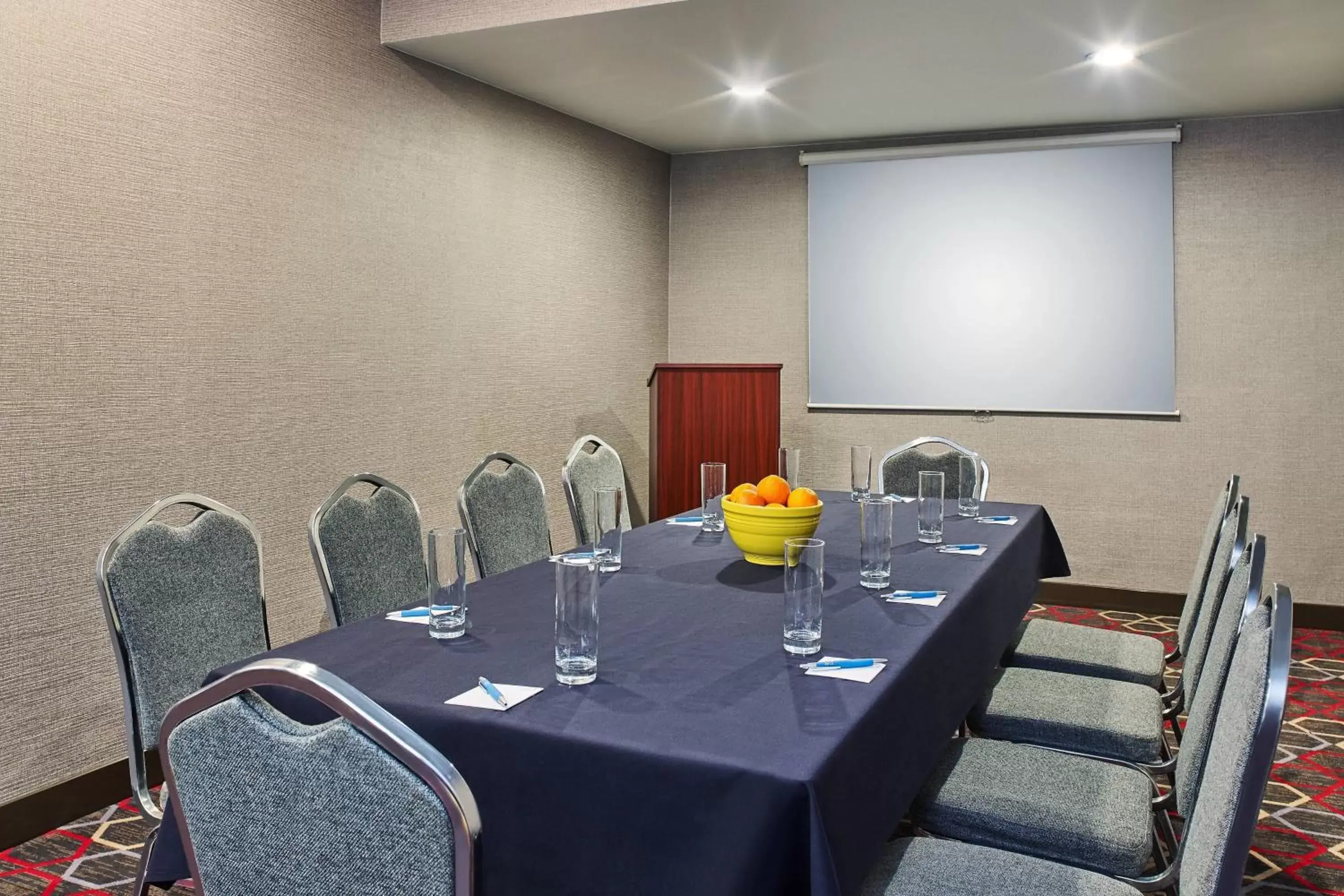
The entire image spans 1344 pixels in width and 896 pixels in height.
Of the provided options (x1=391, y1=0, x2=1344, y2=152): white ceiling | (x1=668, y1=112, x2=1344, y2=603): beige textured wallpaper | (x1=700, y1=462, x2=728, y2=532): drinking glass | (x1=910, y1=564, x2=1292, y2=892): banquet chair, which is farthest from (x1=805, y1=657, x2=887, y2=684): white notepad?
(x1=668, y1=112, x2=1344, y2=603): beige textured wallpaper

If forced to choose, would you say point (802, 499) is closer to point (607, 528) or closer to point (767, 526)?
point (767, 526)

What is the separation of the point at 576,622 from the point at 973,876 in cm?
81

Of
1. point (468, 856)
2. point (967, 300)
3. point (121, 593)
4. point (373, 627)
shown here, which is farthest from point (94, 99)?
point (967, 300)

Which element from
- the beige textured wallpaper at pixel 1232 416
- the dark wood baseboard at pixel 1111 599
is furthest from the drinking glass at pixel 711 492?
the beige textured wallpaper at pixel 1232 416

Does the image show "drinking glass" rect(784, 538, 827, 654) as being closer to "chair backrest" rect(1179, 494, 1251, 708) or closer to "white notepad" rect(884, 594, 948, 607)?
"white notepad" rect(884, 594, 948, 607)

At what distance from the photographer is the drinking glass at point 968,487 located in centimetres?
369

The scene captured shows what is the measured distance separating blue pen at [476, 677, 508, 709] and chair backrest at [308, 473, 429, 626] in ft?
3.05

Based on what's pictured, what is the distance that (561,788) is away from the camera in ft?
4.85

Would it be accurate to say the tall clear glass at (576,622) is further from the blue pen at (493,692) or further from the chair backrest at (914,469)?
the chair backrest at (914,469)

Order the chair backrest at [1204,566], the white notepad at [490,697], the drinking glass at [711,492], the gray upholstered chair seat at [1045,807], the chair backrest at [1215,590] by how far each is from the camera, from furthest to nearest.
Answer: the drinking glass at [711,492]
the chair backrest at [1204,566]
the chair backrest at [1215,590]
the gray upholstered chair seat at [1045,807]
the white notepad at [490,697]

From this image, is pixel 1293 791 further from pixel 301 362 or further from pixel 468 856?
pixel 301 362

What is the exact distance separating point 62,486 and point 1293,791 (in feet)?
13.5

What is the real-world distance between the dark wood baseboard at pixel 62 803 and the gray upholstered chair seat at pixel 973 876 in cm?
224

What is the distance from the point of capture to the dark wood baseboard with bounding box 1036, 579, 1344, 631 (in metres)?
5.87
